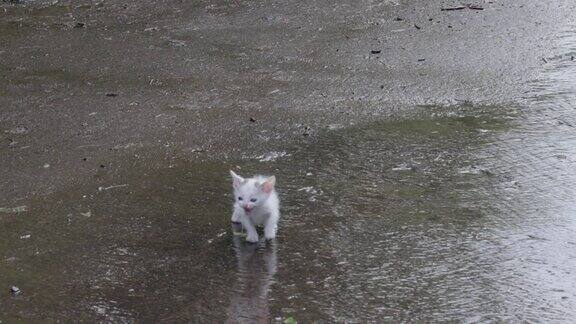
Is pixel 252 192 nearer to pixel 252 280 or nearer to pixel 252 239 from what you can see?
pixel 252 239

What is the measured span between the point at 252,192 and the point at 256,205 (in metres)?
0.08

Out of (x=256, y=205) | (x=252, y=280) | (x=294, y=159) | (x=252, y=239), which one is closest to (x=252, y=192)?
(x=256, y=205)

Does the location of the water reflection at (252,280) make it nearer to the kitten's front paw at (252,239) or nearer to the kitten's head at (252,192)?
the kitten's front paw at (252,239)

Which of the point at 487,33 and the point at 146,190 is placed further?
the point at 487,33

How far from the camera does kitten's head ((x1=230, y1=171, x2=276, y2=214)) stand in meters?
4.96

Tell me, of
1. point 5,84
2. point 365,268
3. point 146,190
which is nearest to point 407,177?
point 365,268

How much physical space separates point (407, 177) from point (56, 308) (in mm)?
2654

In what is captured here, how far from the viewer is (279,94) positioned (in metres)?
7.55

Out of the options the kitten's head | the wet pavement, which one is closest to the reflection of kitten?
the kitten's head

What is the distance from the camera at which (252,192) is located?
4.96 m

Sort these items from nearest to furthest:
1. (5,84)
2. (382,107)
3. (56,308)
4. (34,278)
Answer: (56,308)
(34,278)
(382,107)
(5,84)

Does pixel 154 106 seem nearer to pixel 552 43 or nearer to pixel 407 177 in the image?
pixel 407 177

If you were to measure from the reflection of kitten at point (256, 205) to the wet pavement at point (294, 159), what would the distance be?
12cm

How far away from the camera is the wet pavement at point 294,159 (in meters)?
4.48
